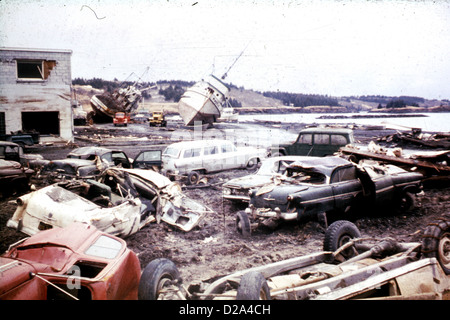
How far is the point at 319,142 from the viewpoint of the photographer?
12711mm

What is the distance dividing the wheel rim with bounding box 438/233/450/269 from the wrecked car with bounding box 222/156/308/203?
4007 mm

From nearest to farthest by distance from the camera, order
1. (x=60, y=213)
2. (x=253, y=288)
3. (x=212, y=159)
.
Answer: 1. (x=253, y=288)
2. (x=60, y=213)
3. (x=212, y=159)

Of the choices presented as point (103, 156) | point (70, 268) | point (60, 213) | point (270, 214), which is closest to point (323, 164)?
point (270, 214)

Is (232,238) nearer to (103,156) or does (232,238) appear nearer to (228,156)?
(228,156)

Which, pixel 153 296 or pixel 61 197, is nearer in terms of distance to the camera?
pixel 153 296

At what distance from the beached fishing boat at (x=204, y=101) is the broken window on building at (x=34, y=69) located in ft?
45.1

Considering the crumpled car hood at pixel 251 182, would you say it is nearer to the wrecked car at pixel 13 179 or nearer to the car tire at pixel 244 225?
the car tire at pixel 244 225

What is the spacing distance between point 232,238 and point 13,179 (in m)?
6.03

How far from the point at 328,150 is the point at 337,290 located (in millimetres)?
9770

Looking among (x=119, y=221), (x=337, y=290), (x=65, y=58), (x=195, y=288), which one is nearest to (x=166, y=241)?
(x=119, y=221)

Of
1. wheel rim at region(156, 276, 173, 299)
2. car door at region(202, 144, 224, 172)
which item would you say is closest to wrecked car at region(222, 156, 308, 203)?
car door at region(202, 144, 224, 172)

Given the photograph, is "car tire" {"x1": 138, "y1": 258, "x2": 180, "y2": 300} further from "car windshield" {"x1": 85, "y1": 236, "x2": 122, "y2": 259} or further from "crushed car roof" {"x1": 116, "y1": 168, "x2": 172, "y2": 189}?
"crushed car roof" {"x1": 116, "y1": 168, "x2": 172, "y2": 189}
